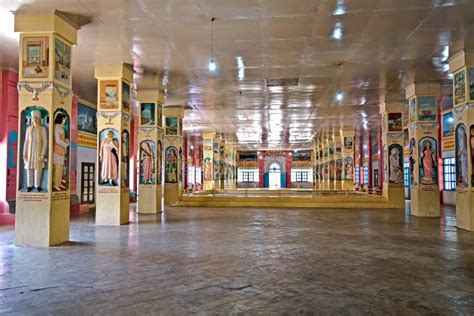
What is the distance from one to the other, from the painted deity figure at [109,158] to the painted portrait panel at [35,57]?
3315 millimetres

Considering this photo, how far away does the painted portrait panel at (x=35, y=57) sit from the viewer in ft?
24.4

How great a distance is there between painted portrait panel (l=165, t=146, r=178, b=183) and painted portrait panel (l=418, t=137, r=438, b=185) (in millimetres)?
9523

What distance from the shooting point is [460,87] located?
32.3 feet

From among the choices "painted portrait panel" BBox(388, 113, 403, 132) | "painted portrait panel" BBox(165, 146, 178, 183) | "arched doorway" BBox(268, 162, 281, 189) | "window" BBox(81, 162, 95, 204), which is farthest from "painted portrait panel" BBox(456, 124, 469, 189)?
"arched doorway" BBox(268, 162, 281, 189)

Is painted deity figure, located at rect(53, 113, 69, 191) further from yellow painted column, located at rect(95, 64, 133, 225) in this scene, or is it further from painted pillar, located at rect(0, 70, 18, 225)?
painted pillar, located at rect(0, 70, 18, 225)

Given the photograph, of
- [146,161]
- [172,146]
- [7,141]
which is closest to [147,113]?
[146,161]

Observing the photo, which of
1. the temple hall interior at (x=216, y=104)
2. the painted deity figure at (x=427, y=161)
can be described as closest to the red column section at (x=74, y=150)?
the temple hall interior at (x=216, y=104)

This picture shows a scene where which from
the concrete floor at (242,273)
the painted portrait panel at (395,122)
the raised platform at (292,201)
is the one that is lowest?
the concrete floor at (242,273)

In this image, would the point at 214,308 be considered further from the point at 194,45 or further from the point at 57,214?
the point at 194,45

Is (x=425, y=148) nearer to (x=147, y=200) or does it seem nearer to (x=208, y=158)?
(x=147, y=200)

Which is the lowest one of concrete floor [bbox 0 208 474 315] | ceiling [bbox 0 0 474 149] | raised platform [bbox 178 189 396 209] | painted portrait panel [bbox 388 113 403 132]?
concrete floor [bbox 0 208 474 315]

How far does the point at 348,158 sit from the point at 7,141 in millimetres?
20846

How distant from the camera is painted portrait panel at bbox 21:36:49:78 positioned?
744cm

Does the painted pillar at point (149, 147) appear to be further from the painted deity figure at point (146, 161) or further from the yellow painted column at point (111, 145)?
the yellow painted column at point (111, 145)
